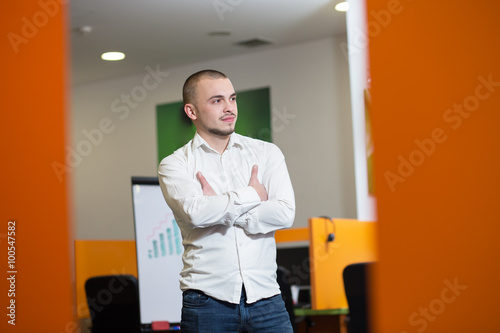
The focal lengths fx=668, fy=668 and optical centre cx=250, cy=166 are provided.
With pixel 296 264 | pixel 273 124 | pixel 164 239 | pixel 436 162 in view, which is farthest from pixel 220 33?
pixel 436 162

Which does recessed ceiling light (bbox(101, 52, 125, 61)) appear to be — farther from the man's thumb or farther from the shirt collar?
the man's thumb

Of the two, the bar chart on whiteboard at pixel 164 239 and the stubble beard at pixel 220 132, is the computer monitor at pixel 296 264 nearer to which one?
the bar chart on whiteboard at pixel 164 239

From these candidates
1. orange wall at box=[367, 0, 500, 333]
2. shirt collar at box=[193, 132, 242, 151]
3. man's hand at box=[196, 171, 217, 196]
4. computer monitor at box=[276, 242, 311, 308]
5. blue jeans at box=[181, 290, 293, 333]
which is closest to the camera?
orange wall at box=[367, 0, 500, 333]

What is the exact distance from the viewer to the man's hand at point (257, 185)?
2430 millimetres

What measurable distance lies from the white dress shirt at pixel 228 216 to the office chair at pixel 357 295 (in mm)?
1320

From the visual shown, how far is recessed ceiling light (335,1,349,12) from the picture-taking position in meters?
6.12

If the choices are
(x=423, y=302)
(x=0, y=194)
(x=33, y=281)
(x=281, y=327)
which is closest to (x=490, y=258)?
(x=423, y=302)

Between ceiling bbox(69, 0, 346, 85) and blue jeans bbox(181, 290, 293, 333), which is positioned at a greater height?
ceiling bbox(69, 0, 346, 85)

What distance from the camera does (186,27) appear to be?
6.53 metres

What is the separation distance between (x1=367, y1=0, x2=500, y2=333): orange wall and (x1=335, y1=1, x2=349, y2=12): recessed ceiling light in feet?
14.0

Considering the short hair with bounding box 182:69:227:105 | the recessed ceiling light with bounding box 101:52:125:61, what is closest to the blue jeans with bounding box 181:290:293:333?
the short hair with bounding box 182:69:227:105

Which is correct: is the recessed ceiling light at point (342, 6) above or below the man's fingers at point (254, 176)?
above

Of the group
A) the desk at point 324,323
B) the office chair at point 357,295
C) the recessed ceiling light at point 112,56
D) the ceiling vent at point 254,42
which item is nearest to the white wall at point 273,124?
the ceiling vent at point 254,42

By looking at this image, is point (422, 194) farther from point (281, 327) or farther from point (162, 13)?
point (162, 13)
